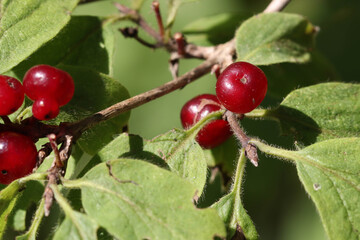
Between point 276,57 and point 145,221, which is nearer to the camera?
point 145,221

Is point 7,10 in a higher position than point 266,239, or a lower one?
higher

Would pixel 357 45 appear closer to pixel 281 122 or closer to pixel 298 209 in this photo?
pixel 298 209

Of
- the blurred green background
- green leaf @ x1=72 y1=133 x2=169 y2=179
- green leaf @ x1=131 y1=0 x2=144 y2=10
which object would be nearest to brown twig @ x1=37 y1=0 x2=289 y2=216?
green leaf @ x1=72 y1=133 x2=169 y2=179

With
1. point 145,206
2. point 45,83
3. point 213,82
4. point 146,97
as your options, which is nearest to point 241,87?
point 146,97

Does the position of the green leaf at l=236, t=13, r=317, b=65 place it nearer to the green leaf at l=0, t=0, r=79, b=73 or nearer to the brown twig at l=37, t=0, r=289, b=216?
the brown twig at l=37, t=0, r=289, b=216

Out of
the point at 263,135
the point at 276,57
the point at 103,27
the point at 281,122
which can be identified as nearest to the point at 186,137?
the point at 281,122

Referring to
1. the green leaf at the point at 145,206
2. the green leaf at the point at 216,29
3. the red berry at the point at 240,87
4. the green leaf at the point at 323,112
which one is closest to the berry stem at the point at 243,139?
the red berry at the point at 240,87
